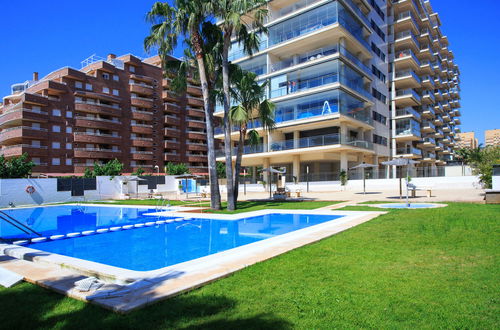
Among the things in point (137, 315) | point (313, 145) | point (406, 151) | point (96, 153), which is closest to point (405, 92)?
point (406, 151)

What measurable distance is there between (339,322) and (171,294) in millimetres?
2168

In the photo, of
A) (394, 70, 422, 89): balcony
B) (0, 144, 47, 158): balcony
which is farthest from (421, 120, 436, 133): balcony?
(0, 144, 47, 158): balcony

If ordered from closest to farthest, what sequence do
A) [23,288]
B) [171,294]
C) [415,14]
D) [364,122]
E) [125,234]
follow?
[171,294]
[23,288]
[125,234]
[364,122]
[415,14]

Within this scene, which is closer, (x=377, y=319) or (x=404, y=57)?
(x=377, y=319)

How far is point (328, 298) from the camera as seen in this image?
13.5 ft

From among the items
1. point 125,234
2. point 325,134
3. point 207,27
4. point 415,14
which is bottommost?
point 125,234

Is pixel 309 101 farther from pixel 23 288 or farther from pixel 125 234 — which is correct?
pixel 23 288

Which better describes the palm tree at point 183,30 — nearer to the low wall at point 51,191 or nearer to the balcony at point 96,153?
the low wall at point 51,191

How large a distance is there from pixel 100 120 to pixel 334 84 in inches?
1577

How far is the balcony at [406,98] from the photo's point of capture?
4869cm

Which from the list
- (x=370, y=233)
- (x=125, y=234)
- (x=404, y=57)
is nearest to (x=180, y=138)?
(x=404, y=57)

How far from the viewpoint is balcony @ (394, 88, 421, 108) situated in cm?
4869

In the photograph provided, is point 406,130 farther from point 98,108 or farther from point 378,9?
point 98,108

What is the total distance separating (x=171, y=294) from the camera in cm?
438
